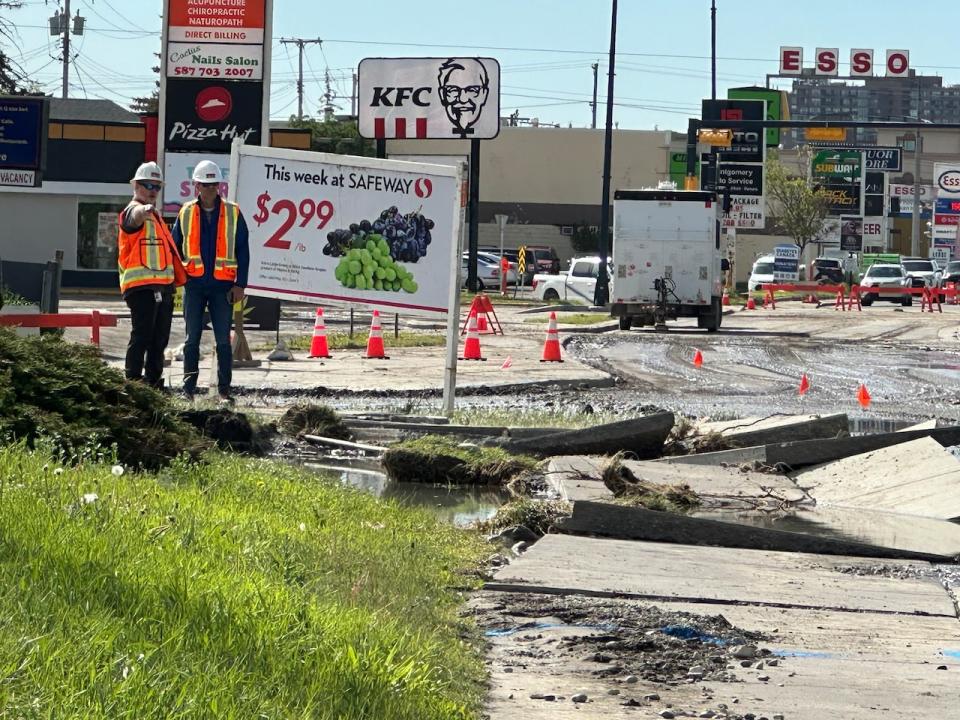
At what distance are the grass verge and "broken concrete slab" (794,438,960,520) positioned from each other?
197cm

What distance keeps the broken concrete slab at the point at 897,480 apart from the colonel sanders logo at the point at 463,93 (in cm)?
2705

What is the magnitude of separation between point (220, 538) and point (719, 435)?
6607 millimetres

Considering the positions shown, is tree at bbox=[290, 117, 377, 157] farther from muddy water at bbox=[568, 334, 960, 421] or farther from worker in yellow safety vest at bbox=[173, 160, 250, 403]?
worker in yellow safety vest at bbox=[173, 160, 250, 403]

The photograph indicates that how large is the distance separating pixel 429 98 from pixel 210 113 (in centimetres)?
1331

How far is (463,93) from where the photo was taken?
123 feet

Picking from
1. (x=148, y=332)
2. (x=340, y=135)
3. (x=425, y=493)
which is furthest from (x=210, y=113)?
(x=340, y=135)

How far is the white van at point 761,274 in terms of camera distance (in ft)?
234

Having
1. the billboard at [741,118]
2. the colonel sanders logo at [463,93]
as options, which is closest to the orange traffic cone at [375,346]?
the colonel sanders logo at [463,93]

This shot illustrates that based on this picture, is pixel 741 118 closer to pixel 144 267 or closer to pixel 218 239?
pixel 218 239

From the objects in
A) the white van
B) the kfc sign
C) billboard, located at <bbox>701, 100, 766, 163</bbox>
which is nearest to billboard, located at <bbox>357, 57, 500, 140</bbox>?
billboard, located at <bbox>701, 100, 766, 163</bbox>

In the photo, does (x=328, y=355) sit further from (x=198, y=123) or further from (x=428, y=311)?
(x=428, y=311)

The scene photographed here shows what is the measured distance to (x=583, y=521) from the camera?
850 cm

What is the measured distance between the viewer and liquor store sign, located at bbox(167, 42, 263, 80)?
2541cm

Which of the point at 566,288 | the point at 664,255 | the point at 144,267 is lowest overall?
the point at 144,267
